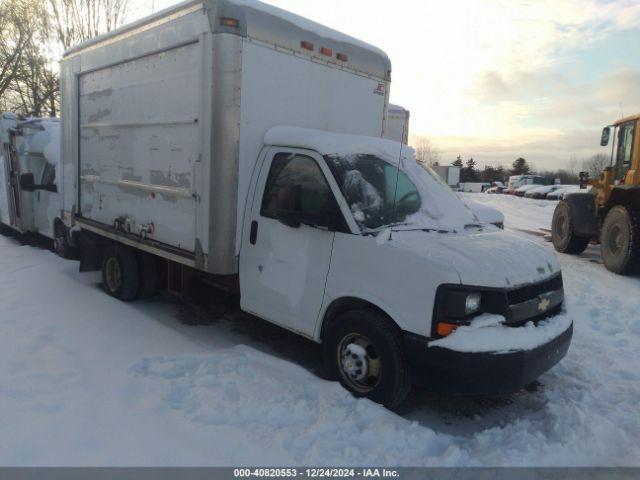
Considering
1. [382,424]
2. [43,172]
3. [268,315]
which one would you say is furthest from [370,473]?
[43,172]

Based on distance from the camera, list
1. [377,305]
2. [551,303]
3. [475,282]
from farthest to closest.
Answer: [551,303], [377,305], [475,282]

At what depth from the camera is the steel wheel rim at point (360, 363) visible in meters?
3.84

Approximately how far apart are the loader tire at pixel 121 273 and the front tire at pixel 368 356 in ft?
11.3

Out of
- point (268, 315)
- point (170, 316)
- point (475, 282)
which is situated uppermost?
point (475, 282)

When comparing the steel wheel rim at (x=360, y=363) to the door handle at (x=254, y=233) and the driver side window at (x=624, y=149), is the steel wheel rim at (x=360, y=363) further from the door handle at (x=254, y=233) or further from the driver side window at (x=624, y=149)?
the driver side window at (x=624, y=149)

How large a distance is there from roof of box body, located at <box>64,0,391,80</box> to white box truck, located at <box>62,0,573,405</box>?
0.06ft

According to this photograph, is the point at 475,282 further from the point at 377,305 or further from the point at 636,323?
the point at 636,323

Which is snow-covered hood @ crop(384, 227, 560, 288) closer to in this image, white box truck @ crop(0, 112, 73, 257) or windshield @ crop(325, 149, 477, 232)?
windshield @ crop(325, 149, 477, 232)

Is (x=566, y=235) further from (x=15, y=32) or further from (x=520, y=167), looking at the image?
(x=520, y=167)

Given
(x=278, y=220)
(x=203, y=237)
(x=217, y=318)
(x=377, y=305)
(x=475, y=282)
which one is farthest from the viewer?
(x=217, y=318)

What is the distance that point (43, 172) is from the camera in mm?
9953

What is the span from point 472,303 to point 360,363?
1014mm

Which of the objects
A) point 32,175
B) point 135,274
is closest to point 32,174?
point 32,175

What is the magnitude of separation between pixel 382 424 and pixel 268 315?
1636 mm
